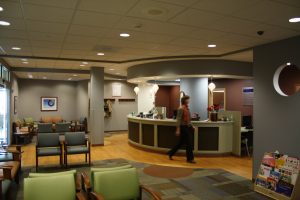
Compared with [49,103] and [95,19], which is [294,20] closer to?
[95,19]

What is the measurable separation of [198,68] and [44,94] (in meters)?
9.39

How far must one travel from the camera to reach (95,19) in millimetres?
3619

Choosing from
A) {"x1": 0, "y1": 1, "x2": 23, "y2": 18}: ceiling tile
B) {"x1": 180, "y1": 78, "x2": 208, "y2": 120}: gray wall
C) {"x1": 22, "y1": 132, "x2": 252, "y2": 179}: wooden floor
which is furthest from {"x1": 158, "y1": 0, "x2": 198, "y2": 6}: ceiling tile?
{"x1": 180, "y1": 78, "x2": 208, "y2": 120}: gray wall

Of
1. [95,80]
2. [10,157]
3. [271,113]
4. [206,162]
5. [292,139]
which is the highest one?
[95,80]

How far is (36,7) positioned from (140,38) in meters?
2.03

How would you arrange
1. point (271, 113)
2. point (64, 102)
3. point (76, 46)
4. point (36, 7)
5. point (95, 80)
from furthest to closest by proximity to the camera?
point (64, 102) → point (95, 80) → point (76, 46) → point (271, 113) → point (36, 7)

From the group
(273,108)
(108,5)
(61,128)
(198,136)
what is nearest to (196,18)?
(108,5)

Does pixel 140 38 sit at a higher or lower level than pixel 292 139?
higher

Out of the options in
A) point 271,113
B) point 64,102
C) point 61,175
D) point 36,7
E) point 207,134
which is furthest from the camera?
point 64,102

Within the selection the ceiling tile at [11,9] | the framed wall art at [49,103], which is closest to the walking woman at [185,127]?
the ceiling tile at [11,9]

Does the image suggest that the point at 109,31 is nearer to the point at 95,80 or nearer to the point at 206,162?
the point at 206,162

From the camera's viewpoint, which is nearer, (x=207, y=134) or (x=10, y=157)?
(x=10, y=157)

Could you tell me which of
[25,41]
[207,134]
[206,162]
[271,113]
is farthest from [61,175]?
[207,134]

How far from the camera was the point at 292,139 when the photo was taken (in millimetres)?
4223
